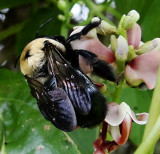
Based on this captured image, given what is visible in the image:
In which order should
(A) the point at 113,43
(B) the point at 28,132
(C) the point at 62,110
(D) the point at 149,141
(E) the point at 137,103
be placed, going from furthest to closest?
(E) the point at 137,103, (B) the point at 28,132, (A) the point at 113,43, (C) the point at 62,110, (D) the point at 149,141

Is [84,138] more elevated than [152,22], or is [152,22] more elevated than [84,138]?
[152,22]

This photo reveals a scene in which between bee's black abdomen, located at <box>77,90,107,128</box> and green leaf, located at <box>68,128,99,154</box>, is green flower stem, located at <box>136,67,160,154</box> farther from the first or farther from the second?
green leaf, located at <box>68,128,99,154</box>

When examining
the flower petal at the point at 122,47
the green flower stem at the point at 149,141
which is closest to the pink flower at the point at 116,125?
the flower petal at the point at 122,47

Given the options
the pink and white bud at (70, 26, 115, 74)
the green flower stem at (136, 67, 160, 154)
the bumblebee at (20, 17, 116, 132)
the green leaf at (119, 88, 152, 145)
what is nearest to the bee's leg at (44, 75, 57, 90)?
the bumblebee at (20, 17, 116, 132)

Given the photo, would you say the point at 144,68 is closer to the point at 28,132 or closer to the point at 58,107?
the point at 58,107

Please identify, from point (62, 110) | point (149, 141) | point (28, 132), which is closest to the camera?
point (149, 141)

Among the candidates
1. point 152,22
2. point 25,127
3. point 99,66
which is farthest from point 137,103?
point 99,66
